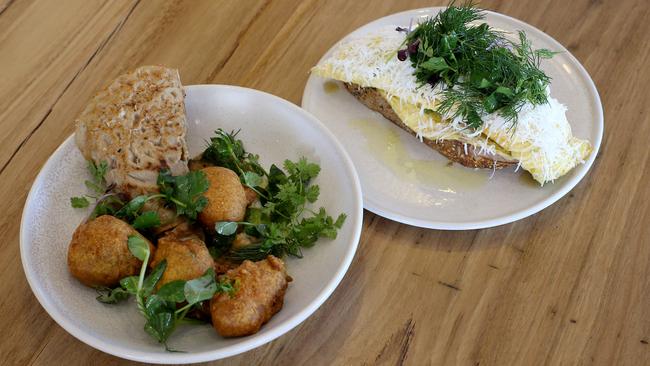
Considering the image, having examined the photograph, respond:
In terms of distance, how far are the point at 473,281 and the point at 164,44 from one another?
4.37 feet

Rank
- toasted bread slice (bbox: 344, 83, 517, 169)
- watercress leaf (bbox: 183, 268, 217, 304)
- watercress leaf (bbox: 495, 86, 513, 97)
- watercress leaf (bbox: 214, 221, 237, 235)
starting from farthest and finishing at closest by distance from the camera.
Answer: toasted bread slice (bbox: 344, 83, 517, 169), watercress leaf (bbox: 495, 86, 513, 97), watercress leaf (bbox: 214, 221, 237, 235), watercress leaf (bbox: 183, 268, 217, 304)

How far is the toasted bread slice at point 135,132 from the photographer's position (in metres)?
1.50

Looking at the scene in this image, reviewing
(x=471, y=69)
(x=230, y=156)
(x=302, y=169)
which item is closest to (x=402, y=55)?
(x=471, y=69)

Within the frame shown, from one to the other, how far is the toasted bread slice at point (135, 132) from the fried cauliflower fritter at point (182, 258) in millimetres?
215

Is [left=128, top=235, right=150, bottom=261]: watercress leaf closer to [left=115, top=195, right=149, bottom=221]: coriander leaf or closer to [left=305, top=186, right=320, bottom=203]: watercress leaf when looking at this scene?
[left=115, top=195, right=149, bottom=221]: coriander leaf

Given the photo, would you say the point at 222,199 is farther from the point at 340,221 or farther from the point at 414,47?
the point at 414,47

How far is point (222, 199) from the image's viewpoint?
1427 millimetres

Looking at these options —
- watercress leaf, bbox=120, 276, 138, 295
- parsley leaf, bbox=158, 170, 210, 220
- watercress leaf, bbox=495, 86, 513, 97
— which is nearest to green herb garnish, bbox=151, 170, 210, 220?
parsley leaf, bbox=158, 170, 210, 220

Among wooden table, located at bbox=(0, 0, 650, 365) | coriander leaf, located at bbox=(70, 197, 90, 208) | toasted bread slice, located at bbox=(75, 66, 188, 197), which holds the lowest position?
wooden table, located at bbox=(0, 0, 650, 365)

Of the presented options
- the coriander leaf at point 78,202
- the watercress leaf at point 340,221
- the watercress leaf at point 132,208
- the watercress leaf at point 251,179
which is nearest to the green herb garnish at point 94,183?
the coriander leaf at point 78,202

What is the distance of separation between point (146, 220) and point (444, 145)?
0.89 meters

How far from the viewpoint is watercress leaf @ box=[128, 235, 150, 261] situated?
4.29 ft

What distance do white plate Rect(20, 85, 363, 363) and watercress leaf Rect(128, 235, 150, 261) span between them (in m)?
0.14

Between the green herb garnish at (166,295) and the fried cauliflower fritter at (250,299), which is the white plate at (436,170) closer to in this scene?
the fried cauliflower fritter at (250,299)
